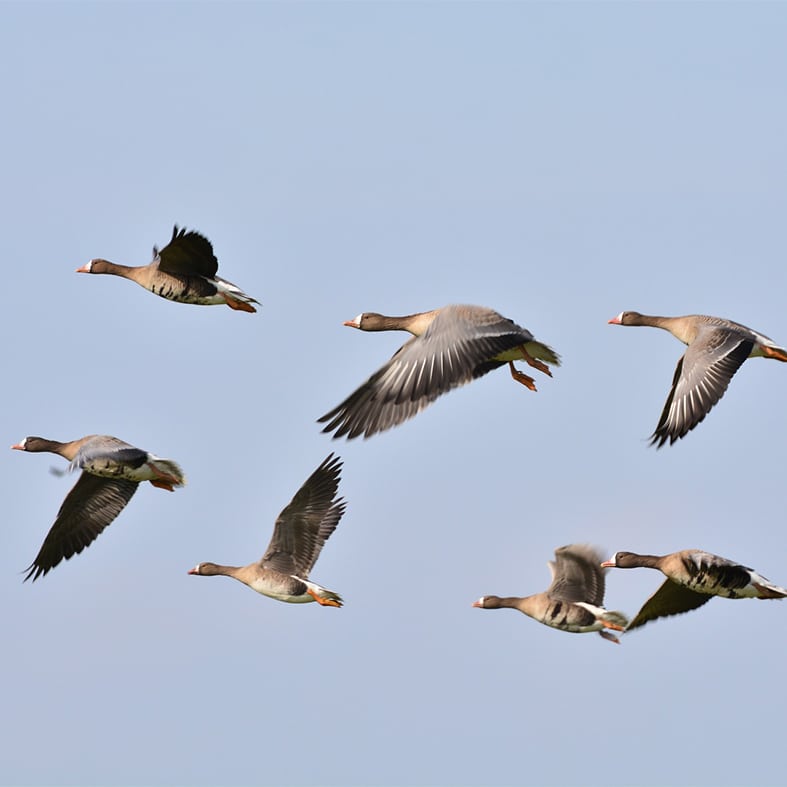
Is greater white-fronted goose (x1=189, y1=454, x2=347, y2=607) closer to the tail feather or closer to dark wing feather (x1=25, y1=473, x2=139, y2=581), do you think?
dark wing feather (x1=25, y1=473, x2=139, y2=581)

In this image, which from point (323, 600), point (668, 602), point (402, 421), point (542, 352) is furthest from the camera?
point (323, 600)

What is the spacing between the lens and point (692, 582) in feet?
71.4

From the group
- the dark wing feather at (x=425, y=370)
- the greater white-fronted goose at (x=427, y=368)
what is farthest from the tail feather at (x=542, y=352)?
the dark wing feather at (x=425, y=370)

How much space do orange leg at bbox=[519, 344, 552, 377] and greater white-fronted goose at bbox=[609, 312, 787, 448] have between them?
174cm

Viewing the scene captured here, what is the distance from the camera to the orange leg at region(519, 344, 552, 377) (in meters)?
21.4

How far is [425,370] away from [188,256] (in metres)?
8.06

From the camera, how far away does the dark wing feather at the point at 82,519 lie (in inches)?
1035

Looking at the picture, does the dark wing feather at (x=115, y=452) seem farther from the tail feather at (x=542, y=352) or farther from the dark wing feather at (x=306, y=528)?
the tail feather at (x=542, y=352)

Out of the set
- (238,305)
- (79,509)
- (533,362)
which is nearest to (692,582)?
(533,362)

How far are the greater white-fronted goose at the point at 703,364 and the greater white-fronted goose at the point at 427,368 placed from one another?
8.84 ft

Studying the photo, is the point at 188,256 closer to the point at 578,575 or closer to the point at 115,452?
the point at 115,452

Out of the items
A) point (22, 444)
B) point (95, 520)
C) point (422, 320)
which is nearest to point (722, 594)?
point (422, 320)

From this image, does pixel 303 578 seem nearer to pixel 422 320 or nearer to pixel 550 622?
pixel 550 622

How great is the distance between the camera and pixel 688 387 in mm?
21453
